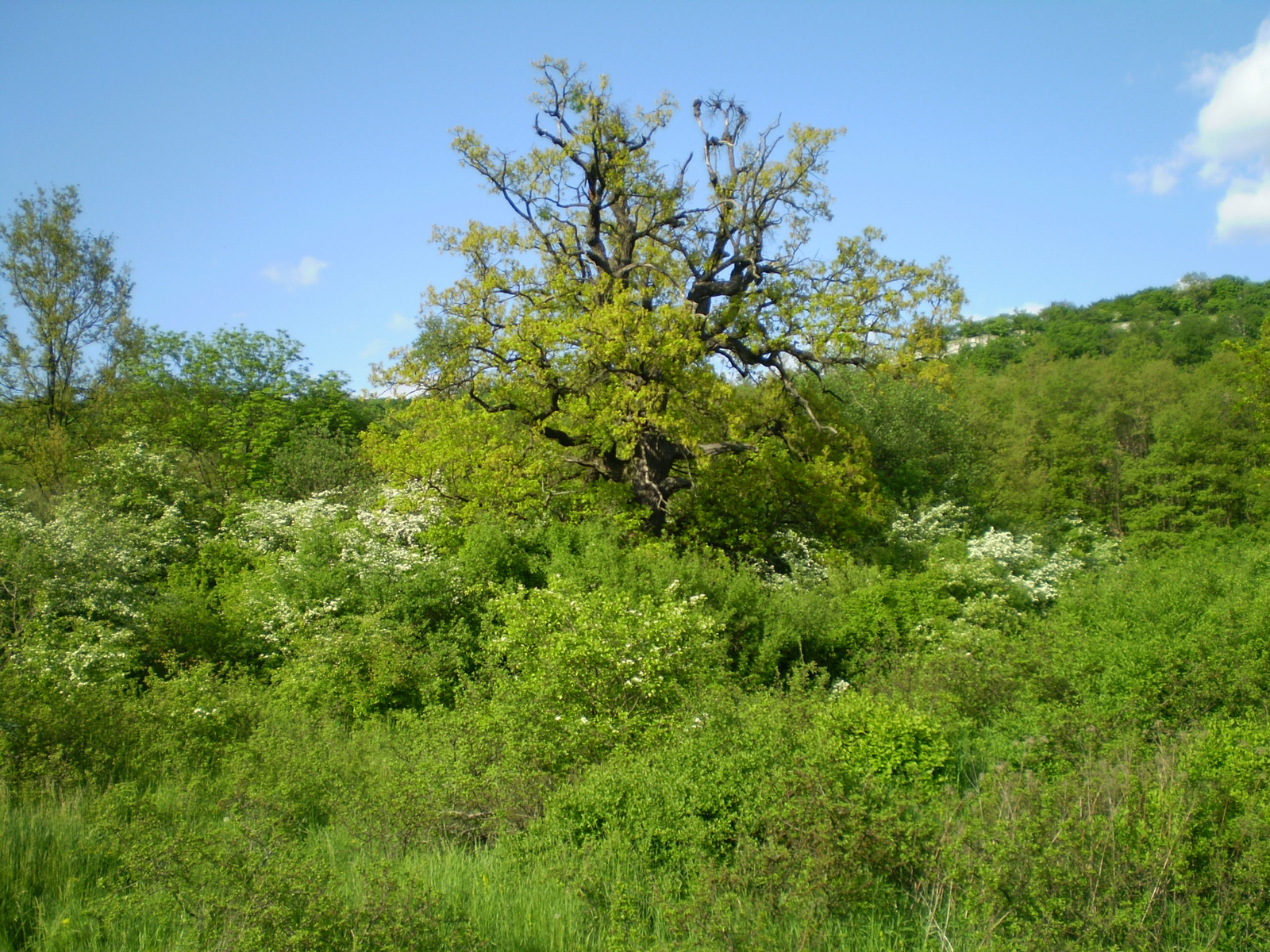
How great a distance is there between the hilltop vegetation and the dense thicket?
4cm

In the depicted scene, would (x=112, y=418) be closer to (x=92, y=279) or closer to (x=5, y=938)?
(x=92, y=279)

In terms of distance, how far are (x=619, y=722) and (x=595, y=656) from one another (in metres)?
0.70

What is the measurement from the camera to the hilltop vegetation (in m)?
4.83

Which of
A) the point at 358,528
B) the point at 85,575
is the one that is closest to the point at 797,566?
the point at 358,528

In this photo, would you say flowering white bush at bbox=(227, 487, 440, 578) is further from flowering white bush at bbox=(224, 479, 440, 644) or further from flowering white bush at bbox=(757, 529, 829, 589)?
flowering white bush at bbox=(757, 529, 829, 589)

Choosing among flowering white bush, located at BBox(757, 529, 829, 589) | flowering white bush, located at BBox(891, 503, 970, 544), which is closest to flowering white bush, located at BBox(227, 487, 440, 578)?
flowering white bush, located at BBox(757, 529, 829, 589)

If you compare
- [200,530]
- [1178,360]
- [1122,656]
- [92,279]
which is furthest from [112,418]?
[1178,360]

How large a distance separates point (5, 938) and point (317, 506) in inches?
552

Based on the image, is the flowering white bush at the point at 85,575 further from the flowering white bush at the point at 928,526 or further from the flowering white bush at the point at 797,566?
the flowering white bush at the point at 928,526

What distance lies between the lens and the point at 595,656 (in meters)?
8.21

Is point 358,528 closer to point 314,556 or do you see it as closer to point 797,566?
point 314,556

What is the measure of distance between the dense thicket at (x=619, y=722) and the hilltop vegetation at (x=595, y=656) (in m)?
0.04

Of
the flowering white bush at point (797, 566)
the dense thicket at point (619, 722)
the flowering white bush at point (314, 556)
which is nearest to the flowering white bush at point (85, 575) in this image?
the dense thicket at point (619, 722)

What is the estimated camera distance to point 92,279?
27.2 metres
